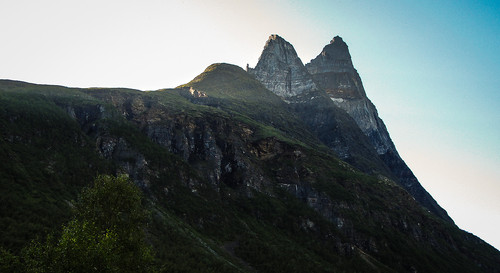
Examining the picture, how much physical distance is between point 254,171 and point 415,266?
107 metres

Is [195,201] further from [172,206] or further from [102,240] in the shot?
[102,240]

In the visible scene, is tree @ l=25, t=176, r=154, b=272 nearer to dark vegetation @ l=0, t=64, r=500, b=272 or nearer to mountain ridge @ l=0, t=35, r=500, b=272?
dark vegetation @ l=0, t=64, r=500, b=272

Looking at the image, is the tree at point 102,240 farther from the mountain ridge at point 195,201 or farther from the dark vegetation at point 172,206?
the mountain ridge at point 195,201

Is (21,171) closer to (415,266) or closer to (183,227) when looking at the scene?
(183,227)

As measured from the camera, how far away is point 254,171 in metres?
194

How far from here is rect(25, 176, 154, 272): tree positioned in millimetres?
32750

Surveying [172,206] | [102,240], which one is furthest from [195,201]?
[102,240]

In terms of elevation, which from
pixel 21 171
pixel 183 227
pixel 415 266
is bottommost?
pixel 415 266

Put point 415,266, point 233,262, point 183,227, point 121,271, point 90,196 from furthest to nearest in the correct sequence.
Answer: point 415,266 → point 183,227 → point 233,262 → point 90,196 → point 121,271

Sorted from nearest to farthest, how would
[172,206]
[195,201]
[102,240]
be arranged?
[102,240]
[172,206]
[195,201]

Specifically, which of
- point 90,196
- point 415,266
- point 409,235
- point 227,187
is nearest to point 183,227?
point 227,187

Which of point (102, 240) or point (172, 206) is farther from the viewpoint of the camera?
point (172, 206)

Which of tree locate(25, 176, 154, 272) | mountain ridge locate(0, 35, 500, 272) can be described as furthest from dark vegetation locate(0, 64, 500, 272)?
mountain ridge locate(0, 35, 500, 272)

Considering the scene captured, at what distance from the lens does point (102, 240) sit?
112 ft
